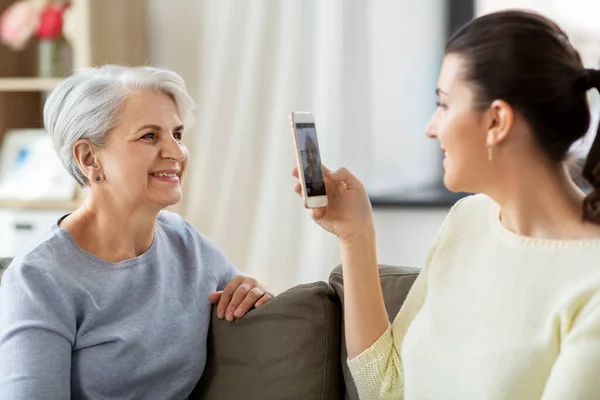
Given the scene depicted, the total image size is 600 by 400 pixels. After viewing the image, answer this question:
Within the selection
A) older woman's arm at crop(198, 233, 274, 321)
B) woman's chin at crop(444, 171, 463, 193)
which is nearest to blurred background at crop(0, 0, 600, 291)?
older woman's arm at crop(198, 233, 274, 321)

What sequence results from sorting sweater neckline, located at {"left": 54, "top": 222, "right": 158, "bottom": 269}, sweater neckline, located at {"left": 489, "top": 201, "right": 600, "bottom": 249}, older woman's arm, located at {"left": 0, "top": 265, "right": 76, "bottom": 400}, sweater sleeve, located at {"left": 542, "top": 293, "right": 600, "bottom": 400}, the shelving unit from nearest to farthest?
sweater sleeve, located at {"left": 542, "top": 293, "right": 600, "bottom": 400}
sweater neckline, located at {"left": 489, "top": 201, "right": 600, "bottom": 249}
older woman's arm, located at {"left": 0, "top": 265, "right": 76, "bottom": 400}
sweater neckline, located at {"left": 54, "top": 222, "right": 158, "bottom": 269}
the shelving unit

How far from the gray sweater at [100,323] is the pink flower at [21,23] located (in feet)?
5.55

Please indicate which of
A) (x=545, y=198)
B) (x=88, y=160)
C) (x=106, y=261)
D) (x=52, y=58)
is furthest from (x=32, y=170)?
(x=545, y=198)

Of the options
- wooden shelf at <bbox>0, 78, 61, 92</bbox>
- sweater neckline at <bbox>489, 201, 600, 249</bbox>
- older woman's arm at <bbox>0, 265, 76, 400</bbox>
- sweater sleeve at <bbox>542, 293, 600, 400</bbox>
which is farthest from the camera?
wooden shelf at <bbox>0, 78, 61, 92</bbox>

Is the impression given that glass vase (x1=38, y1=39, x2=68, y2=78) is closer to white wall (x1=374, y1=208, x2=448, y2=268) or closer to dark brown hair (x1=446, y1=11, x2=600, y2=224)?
white wall (x1=374, y1=208, x2=448, y2=268)

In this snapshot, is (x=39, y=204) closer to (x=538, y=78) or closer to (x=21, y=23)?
(x=21, y=23)

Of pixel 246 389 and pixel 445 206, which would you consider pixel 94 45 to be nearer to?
pixel 445 206

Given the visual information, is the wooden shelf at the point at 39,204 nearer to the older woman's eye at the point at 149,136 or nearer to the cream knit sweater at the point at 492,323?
the older woman's eye at the point at 149,136

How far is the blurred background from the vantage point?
3102 mm

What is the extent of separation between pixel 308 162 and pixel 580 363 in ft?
2.06

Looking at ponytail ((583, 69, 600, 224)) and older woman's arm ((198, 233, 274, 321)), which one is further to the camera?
older woman's arm ((198, 233, 274, 321))

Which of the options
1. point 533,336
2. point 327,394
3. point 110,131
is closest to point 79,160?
point 110,131

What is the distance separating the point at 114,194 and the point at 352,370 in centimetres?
62

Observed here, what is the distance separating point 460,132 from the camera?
4.44 feet
